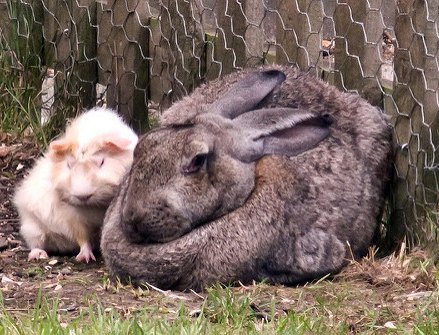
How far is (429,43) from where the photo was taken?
4.97 m

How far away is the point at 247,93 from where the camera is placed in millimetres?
5125

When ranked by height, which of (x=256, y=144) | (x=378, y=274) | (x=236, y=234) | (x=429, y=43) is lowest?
(x=378, y=274)

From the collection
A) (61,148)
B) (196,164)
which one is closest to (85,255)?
(61,148)

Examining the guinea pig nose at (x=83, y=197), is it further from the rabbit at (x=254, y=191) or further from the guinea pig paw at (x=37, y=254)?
the guinea pig paw at (x=37, y=254)

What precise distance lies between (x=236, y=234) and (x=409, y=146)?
3.33 feet

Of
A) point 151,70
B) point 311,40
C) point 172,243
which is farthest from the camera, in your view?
point 151,70

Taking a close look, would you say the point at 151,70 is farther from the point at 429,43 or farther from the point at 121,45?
the point at 429,43

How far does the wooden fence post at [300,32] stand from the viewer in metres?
5.59

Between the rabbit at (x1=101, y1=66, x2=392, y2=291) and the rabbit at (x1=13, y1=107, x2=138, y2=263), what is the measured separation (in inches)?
12.0

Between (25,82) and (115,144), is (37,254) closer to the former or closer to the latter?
(115,144)

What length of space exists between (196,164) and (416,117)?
112 cm

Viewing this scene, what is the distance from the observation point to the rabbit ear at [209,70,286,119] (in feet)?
16.6

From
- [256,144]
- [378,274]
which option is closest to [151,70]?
[256,144]

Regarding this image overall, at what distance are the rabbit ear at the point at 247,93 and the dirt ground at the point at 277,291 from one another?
0.85 metres
